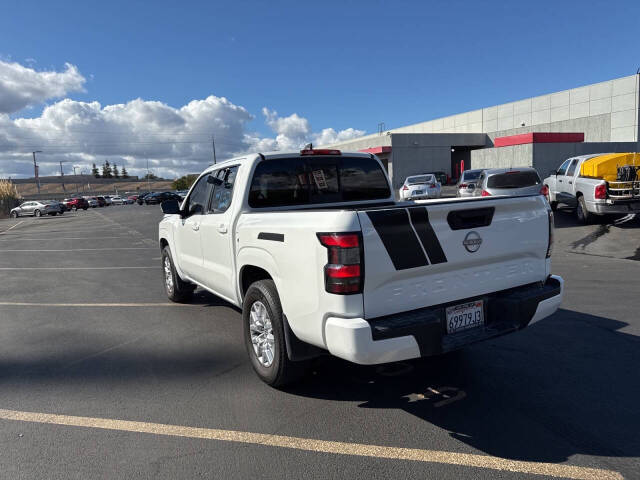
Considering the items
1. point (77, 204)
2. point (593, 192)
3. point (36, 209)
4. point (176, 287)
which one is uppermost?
point (593, 192)

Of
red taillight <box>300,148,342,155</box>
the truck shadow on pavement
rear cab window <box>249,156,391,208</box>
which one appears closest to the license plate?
the truck shadow on pavement

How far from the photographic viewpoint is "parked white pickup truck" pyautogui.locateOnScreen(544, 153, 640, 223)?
12.2 metres

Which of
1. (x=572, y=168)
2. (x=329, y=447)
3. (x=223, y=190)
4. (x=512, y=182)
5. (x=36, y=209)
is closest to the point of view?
(x=329, y=447)

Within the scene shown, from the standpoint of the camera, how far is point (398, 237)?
3131 mm

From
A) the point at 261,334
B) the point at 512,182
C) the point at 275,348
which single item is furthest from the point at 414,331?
the point at 512,182

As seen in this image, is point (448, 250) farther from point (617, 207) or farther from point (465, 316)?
point (617, 207)

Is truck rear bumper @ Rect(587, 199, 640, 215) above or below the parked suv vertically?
above

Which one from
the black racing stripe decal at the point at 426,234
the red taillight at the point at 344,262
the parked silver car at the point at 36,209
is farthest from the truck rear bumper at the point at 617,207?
the parked silver car at the point at 36,209

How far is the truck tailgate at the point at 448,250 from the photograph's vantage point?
3.08 metres

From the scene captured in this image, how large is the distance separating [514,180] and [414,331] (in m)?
11.2

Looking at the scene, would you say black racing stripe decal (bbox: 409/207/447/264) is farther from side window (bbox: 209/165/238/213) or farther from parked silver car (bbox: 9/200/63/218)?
parked silver car (bbox: 9/200/63/218)

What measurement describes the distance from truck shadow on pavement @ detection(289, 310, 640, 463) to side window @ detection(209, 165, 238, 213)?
1813 millimetres

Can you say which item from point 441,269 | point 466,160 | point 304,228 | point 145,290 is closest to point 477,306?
point 441,269

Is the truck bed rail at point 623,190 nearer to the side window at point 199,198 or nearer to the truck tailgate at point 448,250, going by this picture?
the truck tailgate at point 448,250
